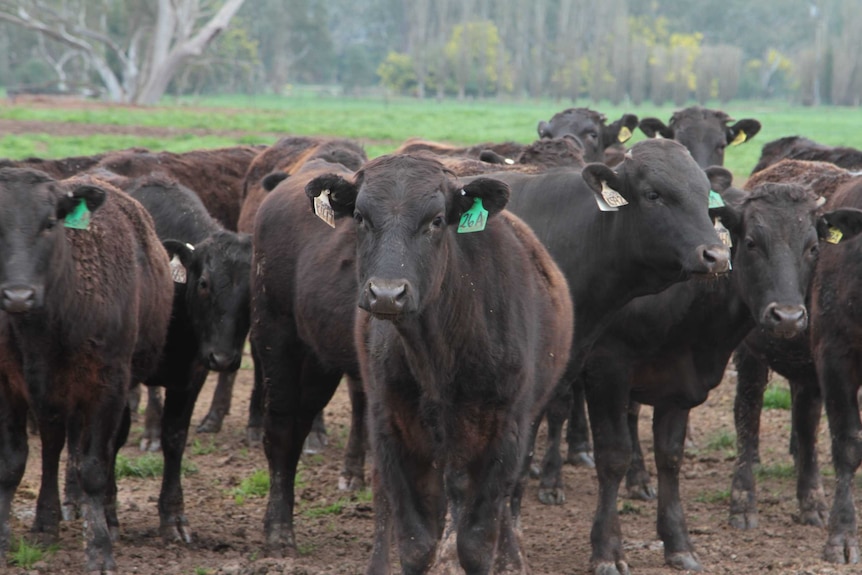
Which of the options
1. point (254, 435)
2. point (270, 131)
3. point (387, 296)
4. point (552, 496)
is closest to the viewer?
point (387, 296)

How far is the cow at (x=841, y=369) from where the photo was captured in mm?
7074

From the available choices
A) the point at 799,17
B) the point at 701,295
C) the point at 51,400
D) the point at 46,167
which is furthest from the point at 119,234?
the point at 799,17

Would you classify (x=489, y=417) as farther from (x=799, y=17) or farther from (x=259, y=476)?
(x=799, y=17)

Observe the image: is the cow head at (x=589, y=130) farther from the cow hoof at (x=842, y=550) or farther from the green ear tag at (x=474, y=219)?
the green ear tag at (x=474, y=219)

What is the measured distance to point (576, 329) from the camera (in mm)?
6766

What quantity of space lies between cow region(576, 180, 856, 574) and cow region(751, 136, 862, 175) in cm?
376

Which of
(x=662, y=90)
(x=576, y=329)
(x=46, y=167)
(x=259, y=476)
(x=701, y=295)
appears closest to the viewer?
(x=576, y=329)

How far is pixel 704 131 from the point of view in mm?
12625

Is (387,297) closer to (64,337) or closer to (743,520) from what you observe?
(64,337)

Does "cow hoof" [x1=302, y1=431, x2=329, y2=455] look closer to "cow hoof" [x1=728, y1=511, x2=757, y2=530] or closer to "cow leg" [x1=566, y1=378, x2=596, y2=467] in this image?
"cow leg" [x1=566, y1=378, x2=596, y2=467]

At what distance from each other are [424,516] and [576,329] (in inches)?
69.8

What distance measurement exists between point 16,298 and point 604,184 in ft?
10.4

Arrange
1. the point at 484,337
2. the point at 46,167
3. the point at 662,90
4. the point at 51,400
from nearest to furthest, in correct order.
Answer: the point at 484,337
the point at 51,400
the point at 46,167
the point at 662,90

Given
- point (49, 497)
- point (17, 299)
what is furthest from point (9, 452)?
point (17, 299)
